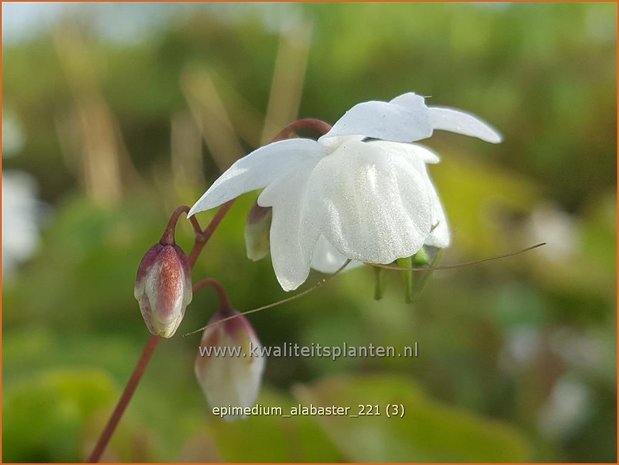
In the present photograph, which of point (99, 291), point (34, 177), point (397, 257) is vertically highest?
point (397, 257)

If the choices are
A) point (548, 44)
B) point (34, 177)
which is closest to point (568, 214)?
point (548, 44)

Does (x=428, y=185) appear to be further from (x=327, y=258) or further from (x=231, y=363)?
(x=231, y=363)

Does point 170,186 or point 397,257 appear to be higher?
point 397,257

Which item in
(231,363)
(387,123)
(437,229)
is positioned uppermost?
(387,123)

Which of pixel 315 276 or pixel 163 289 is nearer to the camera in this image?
pixel 163 289

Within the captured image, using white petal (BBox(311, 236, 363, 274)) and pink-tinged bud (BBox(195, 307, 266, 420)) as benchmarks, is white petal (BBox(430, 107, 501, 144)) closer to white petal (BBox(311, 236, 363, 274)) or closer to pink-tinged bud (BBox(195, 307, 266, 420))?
white petal (BBox(311, 236, 363, 274))

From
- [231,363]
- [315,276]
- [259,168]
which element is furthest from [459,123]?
[315,276]

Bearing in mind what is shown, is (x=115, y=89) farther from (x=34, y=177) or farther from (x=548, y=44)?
(x=548, y=44)
